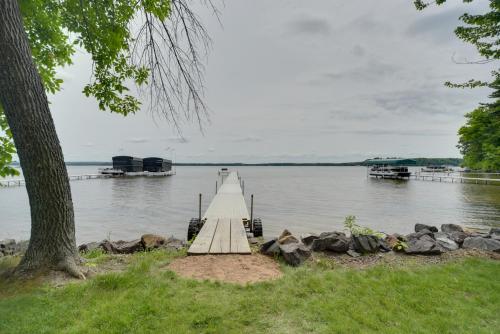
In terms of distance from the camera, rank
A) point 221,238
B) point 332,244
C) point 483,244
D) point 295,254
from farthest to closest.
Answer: point 221,238
point 483,244
point 332,244
point 295,254

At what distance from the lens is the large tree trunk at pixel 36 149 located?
12.3ft

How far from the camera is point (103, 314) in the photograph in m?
3.34

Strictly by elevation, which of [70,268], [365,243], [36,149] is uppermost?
[36,149]

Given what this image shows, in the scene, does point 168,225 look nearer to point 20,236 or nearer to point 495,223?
point 20,236

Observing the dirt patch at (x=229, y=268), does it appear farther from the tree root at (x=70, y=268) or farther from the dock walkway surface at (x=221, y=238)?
the tree root at (x=70, y=268)

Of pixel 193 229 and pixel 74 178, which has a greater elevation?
pixel 193 229

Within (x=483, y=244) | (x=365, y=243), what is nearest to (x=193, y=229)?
(x=365, y=243)

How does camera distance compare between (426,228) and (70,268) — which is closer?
(70,268)

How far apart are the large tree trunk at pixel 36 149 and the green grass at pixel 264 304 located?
0.55 m

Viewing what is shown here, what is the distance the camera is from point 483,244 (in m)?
6.72

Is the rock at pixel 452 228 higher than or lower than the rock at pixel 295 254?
lower

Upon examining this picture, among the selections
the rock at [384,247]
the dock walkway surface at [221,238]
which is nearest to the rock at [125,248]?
the dock walkway surface at [221,238]

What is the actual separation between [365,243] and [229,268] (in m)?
3.17

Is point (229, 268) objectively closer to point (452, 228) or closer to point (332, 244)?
point (332, 244)
